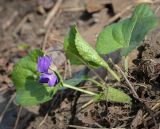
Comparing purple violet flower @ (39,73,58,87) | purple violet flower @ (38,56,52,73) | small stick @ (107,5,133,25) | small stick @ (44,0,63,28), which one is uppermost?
purple violet flower @ (38,56,52,73)

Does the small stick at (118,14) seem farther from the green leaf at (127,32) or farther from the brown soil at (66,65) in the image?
the green leaf at (127,32)

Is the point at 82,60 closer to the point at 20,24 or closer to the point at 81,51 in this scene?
the point at 81,51

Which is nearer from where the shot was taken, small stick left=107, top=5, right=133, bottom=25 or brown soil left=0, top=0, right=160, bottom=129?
brown soil left=0, top=0, right=160, bottom=129

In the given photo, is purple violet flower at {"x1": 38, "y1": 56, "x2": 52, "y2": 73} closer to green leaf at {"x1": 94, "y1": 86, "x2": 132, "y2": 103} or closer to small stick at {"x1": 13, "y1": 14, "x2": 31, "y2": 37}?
green leaf at {"x1": 94, "y1": 86, "x2": 132, "y2": 103}

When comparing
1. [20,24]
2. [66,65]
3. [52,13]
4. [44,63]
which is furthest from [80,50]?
[20,24]

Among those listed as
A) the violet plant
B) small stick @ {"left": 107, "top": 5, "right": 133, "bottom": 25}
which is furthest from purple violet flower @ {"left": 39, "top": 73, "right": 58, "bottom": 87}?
small stick @ {"left": 107, "top": 5, "right": 133, "bottom": 25}

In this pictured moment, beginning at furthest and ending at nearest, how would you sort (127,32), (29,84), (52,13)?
(52,13)
(29,84)
(127,32)

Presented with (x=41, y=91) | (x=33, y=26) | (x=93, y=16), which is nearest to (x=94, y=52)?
(x=41, y=91)
